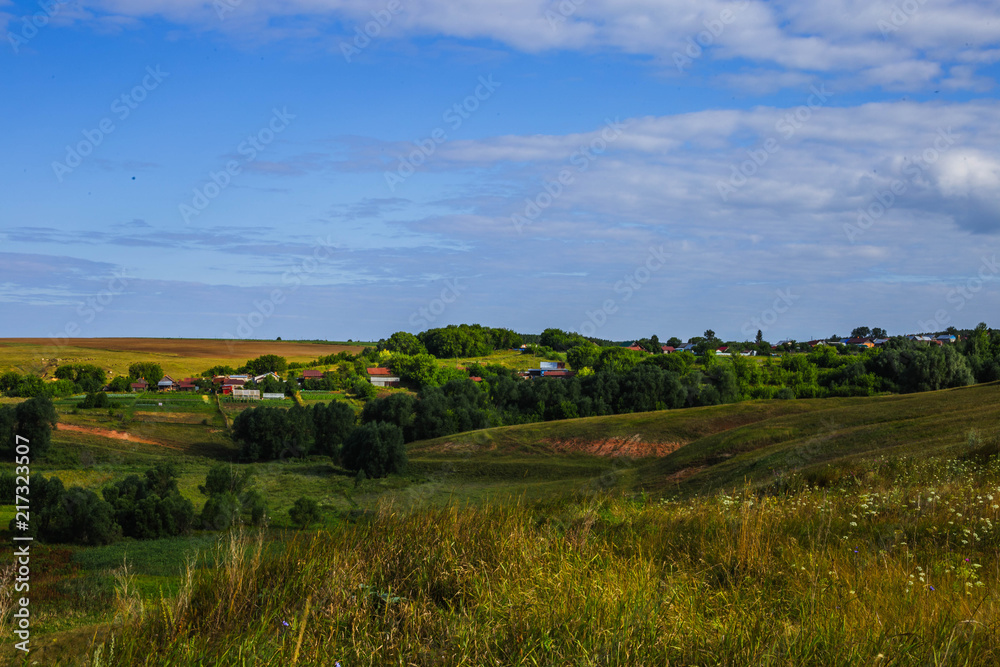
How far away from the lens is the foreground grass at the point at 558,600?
13.3 feet

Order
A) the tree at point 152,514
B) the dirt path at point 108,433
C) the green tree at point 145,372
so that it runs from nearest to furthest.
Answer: the tree at point 152,514
the dirt path at point 108,433
the green tree at point 145,372

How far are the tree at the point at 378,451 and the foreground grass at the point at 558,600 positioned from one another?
38547 mm

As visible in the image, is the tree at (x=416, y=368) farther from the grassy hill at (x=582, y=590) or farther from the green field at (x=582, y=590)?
the green field at (x=582, y=590)

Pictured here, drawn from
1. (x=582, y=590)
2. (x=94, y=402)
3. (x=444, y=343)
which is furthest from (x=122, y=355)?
(x=582, y=590)

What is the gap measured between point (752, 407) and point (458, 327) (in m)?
93.9

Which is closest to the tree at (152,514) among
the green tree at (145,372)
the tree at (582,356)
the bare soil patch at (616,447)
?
the bare soil patch at (616,447)

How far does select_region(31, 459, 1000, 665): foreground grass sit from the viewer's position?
4.05 m

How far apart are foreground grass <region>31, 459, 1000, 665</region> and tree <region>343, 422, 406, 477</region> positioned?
1518 inches

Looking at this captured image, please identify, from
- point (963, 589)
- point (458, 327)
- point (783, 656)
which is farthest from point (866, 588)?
point (458, 327)

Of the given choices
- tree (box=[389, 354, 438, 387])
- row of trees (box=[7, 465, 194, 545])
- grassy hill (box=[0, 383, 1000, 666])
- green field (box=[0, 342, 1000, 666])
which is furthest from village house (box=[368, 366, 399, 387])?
green field (box=[0, 342, 1000, 666])

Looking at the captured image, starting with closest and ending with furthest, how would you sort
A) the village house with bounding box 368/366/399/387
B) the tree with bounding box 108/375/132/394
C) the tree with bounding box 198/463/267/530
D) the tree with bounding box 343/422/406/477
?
the tree with bounding box 198/463/267/530
the tree with bounding box 343/422/406/477
the tree with bounding box 108/375/132/394
the village house with bounding box 368/366/399/387

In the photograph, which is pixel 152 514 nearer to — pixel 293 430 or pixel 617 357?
pixel 293 430

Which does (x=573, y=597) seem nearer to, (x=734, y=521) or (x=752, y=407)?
(x=734, y=521)

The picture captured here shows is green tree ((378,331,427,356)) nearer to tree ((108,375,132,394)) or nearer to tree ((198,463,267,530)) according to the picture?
tree ((108,375,132,394))
